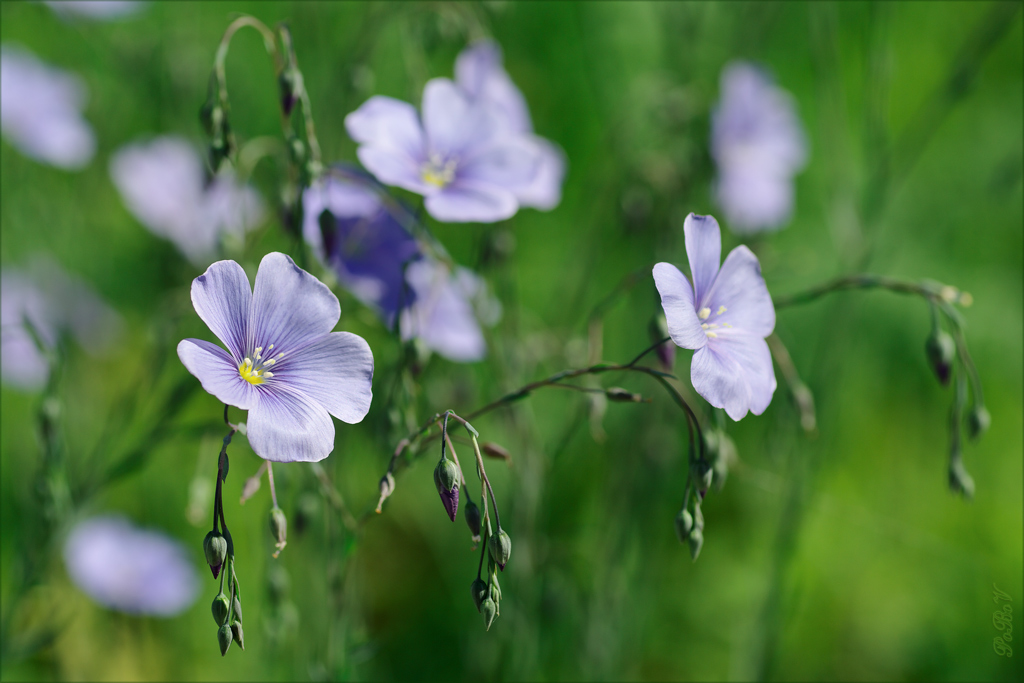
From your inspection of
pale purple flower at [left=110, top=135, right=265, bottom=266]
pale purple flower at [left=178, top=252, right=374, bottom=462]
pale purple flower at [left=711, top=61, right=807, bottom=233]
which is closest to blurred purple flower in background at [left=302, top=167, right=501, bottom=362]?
pale purple flower at [left=178, top=252, right=374, bottom=462]

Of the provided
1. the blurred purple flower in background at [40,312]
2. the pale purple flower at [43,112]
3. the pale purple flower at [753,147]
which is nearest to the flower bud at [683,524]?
the pale purple flower at [753,147]

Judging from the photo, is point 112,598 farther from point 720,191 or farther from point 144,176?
point 720,191

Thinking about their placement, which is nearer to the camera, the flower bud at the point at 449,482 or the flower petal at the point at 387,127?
the flower bud at the point at 449,482

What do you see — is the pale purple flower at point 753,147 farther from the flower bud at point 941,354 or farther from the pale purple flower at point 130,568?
the pale purple flower at point 130,568

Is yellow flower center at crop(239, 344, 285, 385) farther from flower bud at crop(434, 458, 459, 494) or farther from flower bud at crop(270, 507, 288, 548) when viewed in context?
flower bud at crop(434, 458, 459, 494)

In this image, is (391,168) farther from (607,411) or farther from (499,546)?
(607,411)
